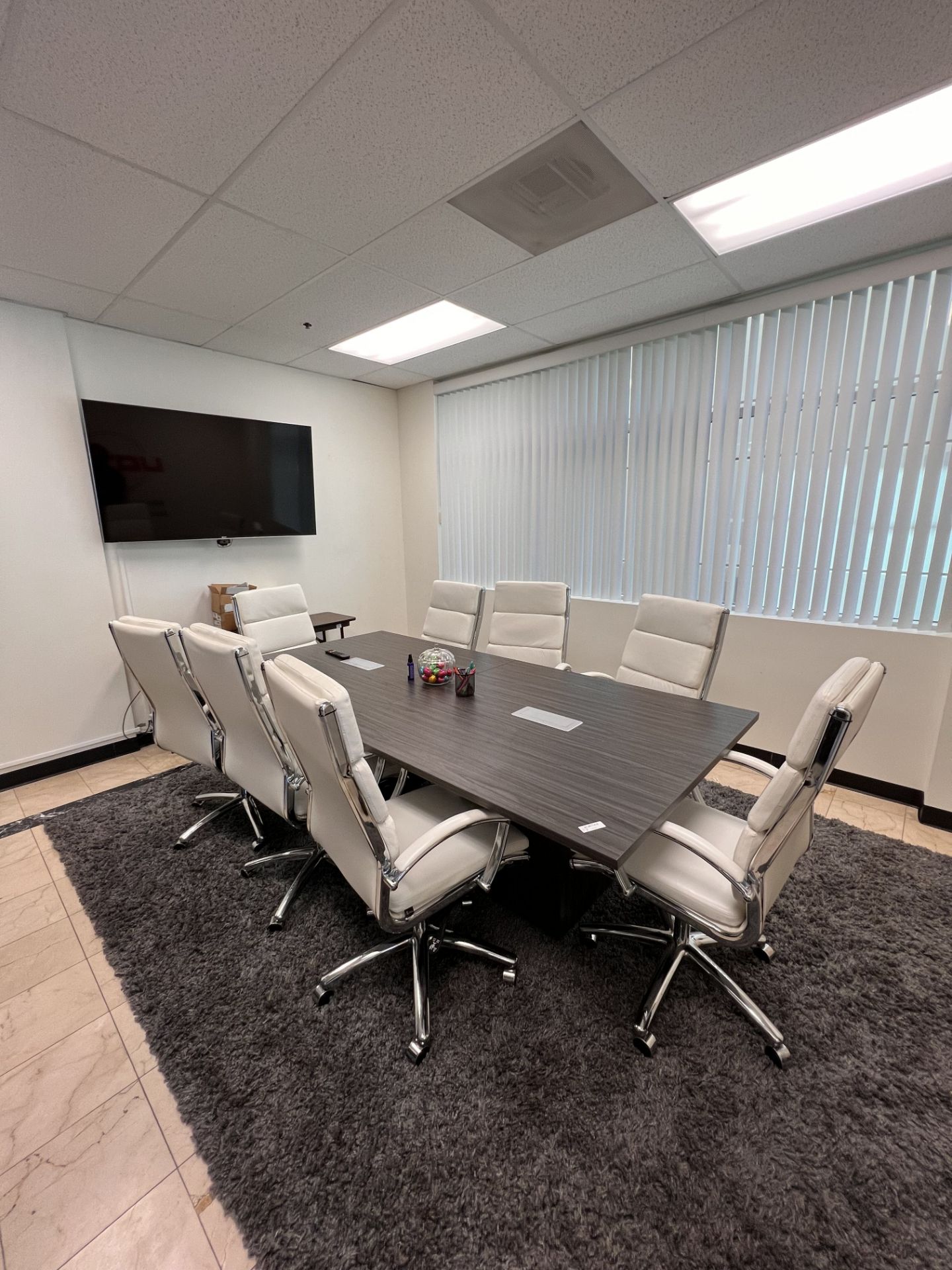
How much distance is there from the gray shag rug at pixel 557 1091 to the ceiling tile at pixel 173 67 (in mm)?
2739

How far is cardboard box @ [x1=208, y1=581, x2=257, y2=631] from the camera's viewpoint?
371 cm

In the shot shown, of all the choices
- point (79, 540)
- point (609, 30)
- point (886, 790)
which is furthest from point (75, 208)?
point (886, 790)

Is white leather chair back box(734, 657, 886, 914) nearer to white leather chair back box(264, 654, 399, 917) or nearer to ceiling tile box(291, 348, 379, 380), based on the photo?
white leather chair back box(264, 654, 399, 917)

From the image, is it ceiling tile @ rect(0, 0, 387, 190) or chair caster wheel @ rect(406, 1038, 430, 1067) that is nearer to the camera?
ceiling tile @ rect(0, 0, 387, 190)

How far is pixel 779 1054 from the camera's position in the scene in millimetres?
1446

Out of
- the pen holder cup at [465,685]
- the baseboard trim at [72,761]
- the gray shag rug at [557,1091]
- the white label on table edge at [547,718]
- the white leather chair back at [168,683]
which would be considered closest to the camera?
the gray shag rug at [557,1091]

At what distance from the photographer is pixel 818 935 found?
6.23ft

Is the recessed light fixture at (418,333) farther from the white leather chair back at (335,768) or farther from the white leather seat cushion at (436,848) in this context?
the white leather seat cushion at (436,848)

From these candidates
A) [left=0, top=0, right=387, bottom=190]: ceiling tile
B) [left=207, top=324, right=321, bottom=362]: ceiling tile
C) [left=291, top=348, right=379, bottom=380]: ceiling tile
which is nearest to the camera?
[left=0, top=0, right=387, bottom=190]: ceiling tile

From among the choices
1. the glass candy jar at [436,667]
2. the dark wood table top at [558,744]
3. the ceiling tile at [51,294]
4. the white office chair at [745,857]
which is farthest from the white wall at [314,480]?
the white office chair at [745,857]

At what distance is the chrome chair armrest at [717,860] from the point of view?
1.29 m

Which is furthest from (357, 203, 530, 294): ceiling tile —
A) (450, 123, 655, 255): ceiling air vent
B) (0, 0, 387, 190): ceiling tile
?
(0, 0, 387, 190): ceiling tile

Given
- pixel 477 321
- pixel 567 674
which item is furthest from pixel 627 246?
pixel 567 674

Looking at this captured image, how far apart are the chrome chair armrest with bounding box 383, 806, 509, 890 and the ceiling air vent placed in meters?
2.17
